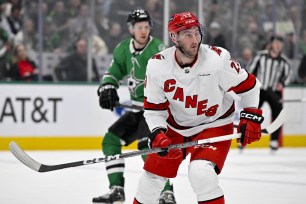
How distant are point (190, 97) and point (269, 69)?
528 cm

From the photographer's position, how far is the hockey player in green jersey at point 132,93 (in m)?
5.01

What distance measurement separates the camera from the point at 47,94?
864cm

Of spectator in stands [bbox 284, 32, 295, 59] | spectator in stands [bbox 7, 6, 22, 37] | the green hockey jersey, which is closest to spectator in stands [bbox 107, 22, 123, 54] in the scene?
spectator in stands [bbox 7, 6, 22, 37]

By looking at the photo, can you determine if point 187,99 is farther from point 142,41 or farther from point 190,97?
point 142,41

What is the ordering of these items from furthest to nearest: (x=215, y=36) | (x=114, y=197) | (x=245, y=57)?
1. (x=245, y=57)
2. (x=215, y=36)
3. (x=114, y=197)

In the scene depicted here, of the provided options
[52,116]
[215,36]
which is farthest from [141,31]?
[215,36]

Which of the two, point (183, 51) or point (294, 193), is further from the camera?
point (294, 193)

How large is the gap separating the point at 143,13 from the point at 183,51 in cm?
133

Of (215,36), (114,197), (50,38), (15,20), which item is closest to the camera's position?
(114,197)

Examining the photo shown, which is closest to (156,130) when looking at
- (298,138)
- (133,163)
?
(133,163)

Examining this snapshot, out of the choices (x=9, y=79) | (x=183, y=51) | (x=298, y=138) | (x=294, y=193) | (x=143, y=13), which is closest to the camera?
(x=183, y=51)

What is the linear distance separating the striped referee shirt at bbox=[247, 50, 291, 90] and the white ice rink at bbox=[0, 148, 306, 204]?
3.17ft

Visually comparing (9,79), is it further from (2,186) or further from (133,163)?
(2,186)

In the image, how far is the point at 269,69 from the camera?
8977 millimetres
